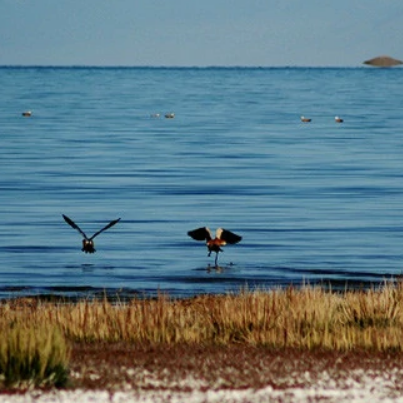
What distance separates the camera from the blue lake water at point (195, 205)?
26.9 m

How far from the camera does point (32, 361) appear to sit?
12.3 meters

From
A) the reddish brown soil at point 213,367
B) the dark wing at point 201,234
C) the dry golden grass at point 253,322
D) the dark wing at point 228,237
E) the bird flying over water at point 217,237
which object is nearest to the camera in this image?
the reddish brown soil at point 213,367

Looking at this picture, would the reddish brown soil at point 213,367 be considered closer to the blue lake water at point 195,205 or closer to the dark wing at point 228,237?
the blue lake water at point 195,205

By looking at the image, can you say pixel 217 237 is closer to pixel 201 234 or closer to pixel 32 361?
pixel 201 234

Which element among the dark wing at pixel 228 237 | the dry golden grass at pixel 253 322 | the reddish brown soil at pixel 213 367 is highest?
the dark wing at pixel 228 237

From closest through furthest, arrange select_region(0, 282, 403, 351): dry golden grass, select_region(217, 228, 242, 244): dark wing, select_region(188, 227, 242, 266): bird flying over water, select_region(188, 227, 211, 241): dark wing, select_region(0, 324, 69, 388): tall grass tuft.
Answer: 1. select_region(0, 324, 69, 388): tall grass tuft
2. select_region(0, 282, 403, 351): dry golden grass
3. select_region(217, 228, 242, 244): dark wing
4. select_region(188, 227, 242, 266): bird flying over water
5. select_region(188, 227, 211, 241): dark wing

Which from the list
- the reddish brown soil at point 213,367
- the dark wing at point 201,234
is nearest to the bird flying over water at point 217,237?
the dark wing at point 201,234

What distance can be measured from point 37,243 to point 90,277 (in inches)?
204

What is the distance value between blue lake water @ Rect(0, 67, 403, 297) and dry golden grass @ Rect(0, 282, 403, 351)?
285 cm

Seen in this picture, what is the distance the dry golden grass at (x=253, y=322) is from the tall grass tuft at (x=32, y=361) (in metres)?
1.93

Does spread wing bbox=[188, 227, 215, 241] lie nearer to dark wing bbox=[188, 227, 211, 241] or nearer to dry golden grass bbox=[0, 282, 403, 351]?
dark wing bbox=[188, 227, 211, 241]

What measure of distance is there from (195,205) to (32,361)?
94.3 feet

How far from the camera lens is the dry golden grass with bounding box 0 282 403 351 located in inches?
567

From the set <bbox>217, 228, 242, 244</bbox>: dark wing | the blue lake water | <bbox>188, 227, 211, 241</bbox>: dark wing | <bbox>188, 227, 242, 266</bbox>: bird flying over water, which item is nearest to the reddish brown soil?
the blue lake water
